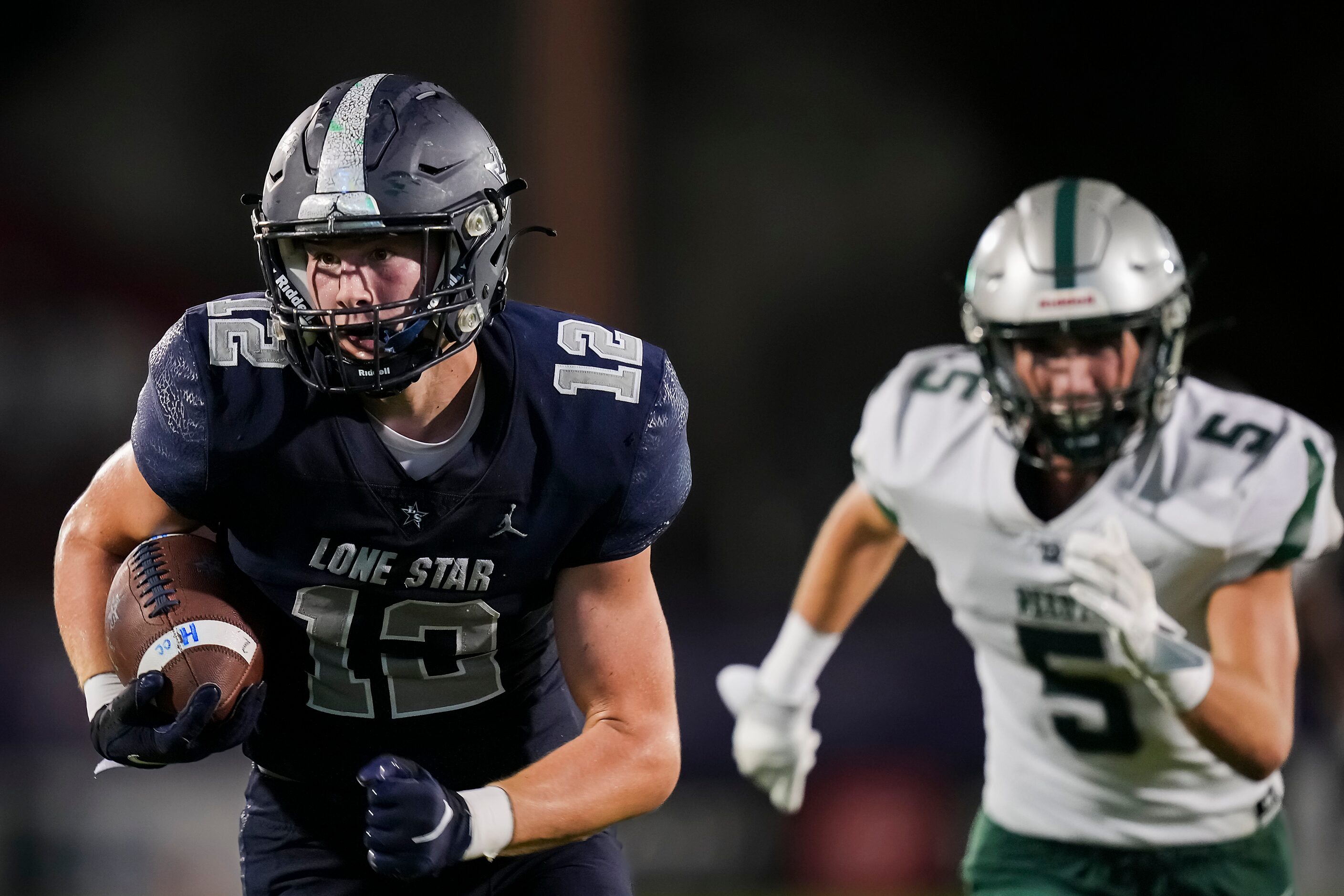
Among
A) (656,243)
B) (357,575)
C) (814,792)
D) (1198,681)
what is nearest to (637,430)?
(357,575)

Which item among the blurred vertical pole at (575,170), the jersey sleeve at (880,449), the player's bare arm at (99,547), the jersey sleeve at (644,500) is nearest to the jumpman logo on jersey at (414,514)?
the jersey sleeve at (644,500)

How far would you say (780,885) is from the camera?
20.9 ft

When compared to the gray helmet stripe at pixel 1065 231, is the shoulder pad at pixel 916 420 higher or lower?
lower

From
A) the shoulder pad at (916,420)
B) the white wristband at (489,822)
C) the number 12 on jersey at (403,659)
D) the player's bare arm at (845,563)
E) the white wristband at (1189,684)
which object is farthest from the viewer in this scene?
the player's bare arm at (845,563)

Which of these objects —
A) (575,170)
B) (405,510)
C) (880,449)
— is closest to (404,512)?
(405,510)

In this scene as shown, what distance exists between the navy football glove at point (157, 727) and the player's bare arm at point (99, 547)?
215mm

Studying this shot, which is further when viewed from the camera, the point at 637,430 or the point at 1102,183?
the point at 1102,183

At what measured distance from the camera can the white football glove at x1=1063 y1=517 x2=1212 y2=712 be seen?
2.84m

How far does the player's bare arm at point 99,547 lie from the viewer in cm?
262

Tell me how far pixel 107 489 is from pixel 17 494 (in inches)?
228

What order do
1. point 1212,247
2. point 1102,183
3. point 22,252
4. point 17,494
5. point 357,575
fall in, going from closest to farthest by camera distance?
point 357,575
point 1102,183
point 17,494
point 22,252
point 1212,247

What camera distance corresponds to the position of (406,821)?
7.32 feet

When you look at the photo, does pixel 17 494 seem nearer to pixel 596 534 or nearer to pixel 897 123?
pixel 897 123

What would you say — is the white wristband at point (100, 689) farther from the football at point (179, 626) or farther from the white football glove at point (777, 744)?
the white football glove at point (777, 744)
